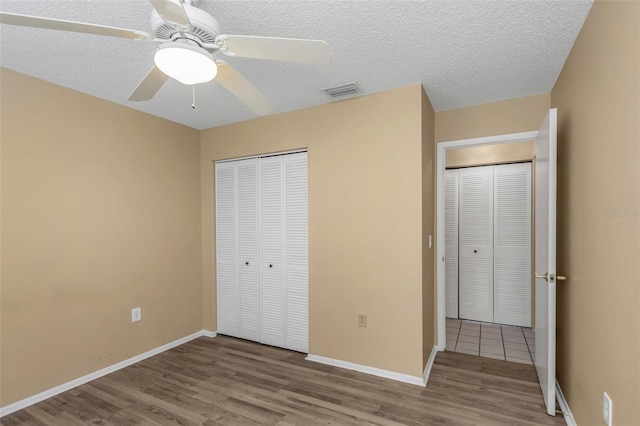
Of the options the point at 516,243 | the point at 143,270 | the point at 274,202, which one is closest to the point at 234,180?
the point at 274,202

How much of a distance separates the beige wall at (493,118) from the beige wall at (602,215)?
1.73ft

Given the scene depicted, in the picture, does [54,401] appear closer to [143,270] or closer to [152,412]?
[152,412]

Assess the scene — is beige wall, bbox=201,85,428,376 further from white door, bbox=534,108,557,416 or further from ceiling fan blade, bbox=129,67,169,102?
ceiling fan blade, bbox=129,67,169,102

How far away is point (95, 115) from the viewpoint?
2.70 m

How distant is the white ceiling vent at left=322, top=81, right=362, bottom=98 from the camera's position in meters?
2.50

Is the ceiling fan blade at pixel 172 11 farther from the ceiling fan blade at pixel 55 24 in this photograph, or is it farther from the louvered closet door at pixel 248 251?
the louvered closet door at pixel 248 251

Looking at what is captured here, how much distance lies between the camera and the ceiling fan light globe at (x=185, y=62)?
123cm

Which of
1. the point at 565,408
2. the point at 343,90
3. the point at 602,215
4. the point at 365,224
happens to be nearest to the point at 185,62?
the point at 343,90

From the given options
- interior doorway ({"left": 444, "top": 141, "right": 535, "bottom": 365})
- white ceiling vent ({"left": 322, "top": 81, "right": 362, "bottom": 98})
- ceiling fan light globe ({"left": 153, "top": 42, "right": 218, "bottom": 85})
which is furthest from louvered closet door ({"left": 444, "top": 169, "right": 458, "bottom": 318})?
ceiling fan light globe ({"left": 153, "top": 42, "right": 218, "bottom": 85})

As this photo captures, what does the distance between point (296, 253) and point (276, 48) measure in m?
2.16

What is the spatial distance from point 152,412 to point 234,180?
7.37 ft

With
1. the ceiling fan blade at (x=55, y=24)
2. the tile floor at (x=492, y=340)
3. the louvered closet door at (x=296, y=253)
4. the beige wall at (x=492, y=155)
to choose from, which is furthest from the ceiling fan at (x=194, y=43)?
the tile floor at (x=492, y=340)

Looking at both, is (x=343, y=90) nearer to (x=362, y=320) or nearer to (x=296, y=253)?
(x=296, y=253)

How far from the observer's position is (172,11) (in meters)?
1.06
